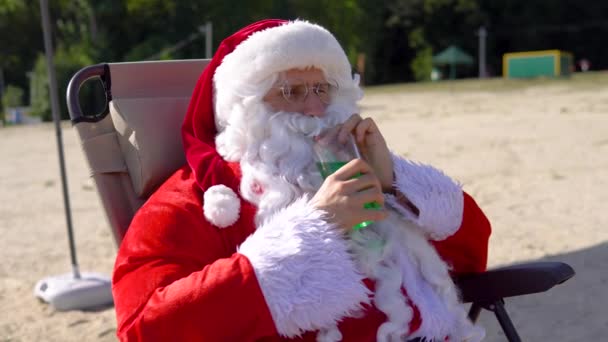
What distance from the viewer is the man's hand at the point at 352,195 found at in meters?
1.66

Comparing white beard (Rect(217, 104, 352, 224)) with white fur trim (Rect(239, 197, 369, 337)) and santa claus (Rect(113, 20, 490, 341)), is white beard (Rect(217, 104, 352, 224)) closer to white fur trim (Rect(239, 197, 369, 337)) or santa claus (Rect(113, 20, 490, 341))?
santa claus (Rect(113, 20, 490, 341))

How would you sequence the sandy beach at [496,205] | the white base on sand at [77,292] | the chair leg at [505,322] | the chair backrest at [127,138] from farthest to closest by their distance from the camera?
the white base on sand at [77,292]
the sandy beach at [496,205]
the chair backrest at [127,138]
the chair leg at [505,322]

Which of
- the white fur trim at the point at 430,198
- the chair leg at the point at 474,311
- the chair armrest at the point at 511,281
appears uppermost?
the white fur trim at the point at 430,198

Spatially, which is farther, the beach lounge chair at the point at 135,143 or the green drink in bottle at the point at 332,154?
the beach lounge chair at the point at 135,143

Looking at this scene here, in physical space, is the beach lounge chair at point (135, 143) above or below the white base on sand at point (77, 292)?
above

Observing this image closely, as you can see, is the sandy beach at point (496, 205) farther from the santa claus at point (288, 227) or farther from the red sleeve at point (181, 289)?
the red sleeve at point (181, 289)

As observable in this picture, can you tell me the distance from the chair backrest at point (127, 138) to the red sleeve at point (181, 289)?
457 millimetres

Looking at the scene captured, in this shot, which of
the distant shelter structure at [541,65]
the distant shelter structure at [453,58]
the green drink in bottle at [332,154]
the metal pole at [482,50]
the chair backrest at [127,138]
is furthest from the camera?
the metal pole at [482,50]

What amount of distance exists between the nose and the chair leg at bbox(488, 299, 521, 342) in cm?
75

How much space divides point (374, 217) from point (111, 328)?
91.8 inches

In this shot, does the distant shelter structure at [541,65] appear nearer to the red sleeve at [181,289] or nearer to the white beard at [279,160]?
the white beard at [279,160]

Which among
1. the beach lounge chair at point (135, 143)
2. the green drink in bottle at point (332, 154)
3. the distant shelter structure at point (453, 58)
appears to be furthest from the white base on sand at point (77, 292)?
the distant shelter structure at point (453, 58)

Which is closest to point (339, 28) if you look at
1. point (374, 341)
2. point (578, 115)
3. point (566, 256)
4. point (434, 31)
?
point (434, 31)

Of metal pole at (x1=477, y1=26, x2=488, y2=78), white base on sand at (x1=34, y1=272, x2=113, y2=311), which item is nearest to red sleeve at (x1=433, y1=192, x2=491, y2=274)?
white base on sand at (x1=34, y1=272, x2=113, y2=311)
